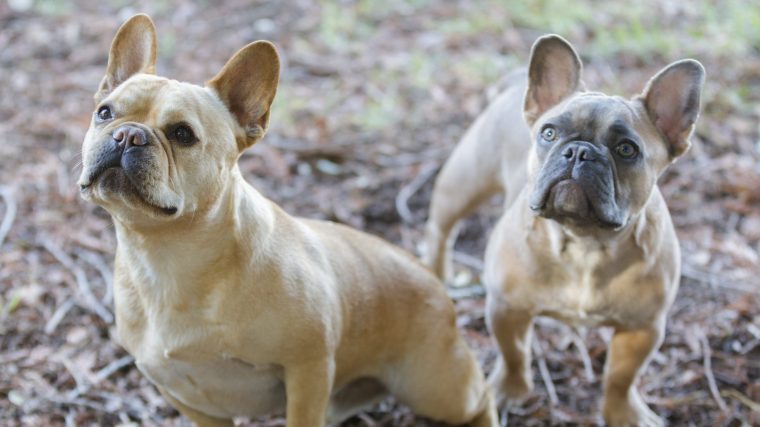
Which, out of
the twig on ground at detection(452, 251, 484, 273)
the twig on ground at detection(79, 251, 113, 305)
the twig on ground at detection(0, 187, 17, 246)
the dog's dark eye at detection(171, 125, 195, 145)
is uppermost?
the dog's dark eye at detection(171, 125, 195, 145)

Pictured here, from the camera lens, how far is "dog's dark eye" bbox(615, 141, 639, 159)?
3752 millimetres

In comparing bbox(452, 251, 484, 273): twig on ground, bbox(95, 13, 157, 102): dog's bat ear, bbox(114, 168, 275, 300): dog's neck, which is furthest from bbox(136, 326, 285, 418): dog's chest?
bbox(452, 251, 484, 273): twig on ground

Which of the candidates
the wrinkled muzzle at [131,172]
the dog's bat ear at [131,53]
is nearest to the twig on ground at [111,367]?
the dog's bat ear at [131,53]

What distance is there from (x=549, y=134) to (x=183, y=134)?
5.00ft

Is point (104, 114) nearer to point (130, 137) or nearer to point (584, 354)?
point (130, 137)

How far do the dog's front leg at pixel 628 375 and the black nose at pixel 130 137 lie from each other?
228 centimetres

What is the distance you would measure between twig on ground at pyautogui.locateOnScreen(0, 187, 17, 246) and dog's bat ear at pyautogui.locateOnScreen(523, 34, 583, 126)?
3191 mm

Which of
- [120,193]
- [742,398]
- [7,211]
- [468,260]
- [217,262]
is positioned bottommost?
[742,398]

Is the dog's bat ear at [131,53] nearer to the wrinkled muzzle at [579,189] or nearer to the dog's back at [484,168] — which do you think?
the wrinkled muzzle at [579,189]

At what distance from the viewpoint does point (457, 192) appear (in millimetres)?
5332

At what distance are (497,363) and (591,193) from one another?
1518mm

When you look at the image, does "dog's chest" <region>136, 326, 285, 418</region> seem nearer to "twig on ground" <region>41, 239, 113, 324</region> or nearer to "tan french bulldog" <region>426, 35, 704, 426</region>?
"tan french bulldog" <region>426, 35, 704, 426</region>

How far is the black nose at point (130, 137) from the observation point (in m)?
3.11

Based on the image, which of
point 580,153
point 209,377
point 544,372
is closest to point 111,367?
point 209,377
